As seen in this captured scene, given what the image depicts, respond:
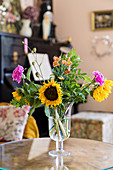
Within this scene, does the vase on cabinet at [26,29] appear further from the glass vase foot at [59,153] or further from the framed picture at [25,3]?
the glass vase foot at [59,153]

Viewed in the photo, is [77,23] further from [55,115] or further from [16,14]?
[55,115]

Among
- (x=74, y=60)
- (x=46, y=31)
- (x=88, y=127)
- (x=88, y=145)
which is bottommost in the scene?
(x=88, y=127)

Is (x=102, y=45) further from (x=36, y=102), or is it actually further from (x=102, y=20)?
(x=36, y=102)

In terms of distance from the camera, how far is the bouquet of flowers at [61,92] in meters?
1.46

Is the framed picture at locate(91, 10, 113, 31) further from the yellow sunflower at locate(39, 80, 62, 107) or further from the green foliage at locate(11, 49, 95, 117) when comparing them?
the yellow sunflower at locate(39, 80, 62, 107)

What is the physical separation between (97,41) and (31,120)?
2361 millimetres

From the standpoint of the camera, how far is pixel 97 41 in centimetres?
452

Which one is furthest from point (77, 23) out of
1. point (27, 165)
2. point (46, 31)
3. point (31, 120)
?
point (27, 165)

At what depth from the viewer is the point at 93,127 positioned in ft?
11.2

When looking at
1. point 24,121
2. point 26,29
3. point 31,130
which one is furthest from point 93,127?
point 26,29

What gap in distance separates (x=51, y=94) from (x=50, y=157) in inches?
14.3

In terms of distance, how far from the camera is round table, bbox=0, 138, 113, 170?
1.45 m

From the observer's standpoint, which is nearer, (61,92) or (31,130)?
(61,92)

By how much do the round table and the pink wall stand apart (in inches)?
105
